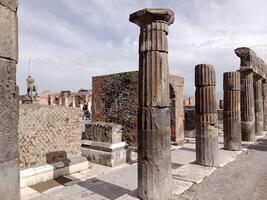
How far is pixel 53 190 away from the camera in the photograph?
6223 mm

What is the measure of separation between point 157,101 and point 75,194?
2.81 metres

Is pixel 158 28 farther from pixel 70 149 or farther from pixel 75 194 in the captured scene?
pixel 70 149

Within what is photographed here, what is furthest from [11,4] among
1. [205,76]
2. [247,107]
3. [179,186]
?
[247,107]

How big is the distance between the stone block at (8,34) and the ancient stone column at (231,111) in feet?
29.1

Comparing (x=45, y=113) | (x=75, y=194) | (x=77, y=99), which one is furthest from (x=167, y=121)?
(x=77, y=99)

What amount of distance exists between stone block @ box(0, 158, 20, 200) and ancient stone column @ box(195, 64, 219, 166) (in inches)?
221

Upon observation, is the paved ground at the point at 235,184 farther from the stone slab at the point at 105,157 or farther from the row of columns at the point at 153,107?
Result: the stone slab at the point at 105,157

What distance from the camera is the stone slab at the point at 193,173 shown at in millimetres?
5707

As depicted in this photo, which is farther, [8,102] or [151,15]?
[151,15]

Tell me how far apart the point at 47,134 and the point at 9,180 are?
19.4 feet

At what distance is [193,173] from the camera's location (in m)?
6.10

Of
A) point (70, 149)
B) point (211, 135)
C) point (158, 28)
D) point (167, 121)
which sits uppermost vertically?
point (158, 28)

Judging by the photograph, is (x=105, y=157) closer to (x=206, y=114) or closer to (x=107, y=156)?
(x=107, y=156)

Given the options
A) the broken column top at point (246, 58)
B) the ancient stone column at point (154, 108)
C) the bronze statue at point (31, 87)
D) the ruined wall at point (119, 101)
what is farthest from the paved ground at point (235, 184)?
the bronze statue at point (31, 87)
